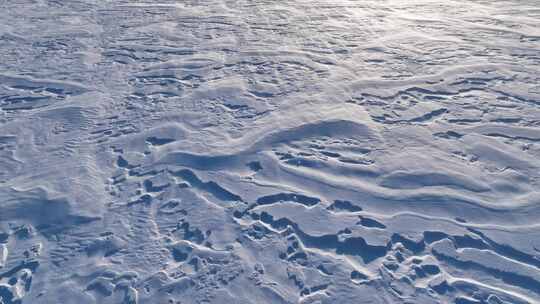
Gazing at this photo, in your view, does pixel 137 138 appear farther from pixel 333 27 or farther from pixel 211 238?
pixel 333 27

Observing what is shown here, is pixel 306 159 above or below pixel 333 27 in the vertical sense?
below

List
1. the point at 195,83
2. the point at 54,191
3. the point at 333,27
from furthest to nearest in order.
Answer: the point at 333,27 < the point at 195,83 < the point at 54,191

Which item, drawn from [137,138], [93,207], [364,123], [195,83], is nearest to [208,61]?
[195,83]

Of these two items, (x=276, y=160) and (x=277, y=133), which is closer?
(x=276, y=160)

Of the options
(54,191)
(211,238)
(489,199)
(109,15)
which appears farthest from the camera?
(109,15)

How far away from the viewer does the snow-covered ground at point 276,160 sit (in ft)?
7.41

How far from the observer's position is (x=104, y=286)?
7.33 ft

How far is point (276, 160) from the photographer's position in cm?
296

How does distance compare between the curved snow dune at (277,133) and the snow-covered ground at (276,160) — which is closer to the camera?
the snow-covered ground at (276,160)

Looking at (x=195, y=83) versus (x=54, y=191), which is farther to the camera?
(x=195, y=83)

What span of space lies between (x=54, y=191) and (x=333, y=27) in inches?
111

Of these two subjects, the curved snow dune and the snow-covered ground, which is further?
the curved snow dune

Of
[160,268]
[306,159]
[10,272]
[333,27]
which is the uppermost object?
[333,27]

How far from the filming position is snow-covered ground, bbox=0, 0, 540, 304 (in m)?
2.26
